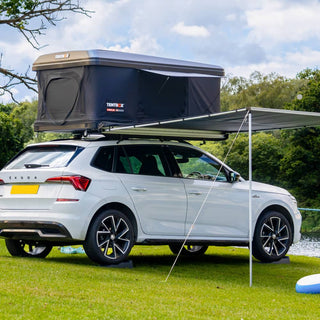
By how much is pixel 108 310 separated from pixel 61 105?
213 inches

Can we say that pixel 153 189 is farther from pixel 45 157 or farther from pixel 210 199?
pixel 45 157

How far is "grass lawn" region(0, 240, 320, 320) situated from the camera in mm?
6855

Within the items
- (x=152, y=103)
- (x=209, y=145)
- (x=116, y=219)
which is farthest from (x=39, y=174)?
(x=209, y=145)

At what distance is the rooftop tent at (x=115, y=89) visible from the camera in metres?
11.1

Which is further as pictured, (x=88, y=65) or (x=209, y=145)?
(x=209, y=145)

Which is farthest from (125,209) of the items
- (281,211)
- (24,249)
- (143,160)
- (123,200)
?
(281,211)

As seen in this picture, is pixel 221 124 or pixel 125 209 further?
pixel 221 124

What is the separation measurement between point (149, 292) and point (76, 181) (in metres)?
2.42

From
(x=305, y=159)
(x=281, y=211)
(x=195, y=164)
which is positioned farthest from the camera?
(x=305, y=159)

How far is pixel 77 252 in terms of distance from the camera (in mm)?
13273

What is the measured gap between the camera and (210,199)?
11.4 metres

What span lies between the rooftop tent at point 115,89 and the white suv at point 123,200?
50 centimetres

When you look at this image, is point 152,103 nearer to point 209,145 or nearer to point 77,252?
point 77,252

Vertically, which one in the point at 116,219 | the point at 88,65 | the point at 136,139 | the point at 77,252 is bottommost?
the point at 77,252
